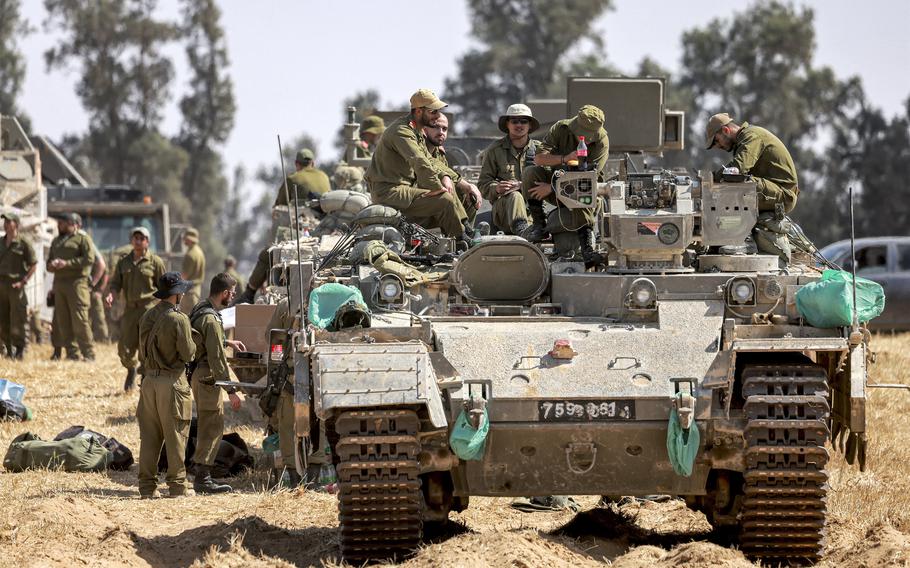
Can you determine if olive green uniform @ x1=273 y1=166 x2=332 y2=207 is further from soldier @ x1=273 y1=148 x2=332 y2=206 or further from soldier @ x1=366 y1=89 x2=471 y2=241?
soldier @ x1=366 y1=89 x2=471 y2=241

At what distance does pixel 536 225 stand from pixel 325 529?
3243mm

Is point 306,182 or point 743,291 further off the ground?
point 306,182

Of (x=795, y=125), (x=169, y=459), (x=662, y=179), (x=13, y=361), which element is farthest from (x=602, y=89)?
(x=795, y=125)

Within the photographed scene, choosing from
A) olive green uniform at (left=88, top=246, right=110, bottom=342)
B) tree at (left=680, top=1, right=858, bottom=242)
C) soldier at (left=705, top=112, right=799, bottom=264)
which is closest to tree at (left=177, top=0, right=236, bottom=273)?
tree at (left=680, top=1, right=858, bottom=242)

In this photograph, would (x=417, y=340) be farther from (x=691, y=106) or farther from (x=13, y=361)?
(x=691, y=106)

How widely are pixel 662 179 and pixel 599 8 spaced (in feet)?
167

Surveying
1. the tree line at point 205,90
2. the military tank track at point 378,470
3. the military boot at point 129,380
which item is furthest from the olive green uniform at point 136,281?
the tree line at point 205,90

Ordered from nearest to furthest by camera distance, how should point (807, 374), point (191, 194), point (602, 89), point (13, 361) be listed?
point (807, 374)
point (602, 89)
point (13, 361)
point (191, 194)

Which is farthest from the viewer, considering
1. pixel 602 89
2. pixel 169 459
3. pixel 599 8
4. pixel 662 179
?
pixel 599 8

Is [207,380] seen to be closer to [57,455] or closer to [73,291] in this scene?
[57,455]

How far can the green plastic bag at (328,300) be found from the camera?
10.5 metres

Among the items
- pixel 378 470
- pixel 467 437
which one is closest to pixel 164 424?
pixel 378 470

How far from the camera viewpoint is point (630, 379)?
10000 mm

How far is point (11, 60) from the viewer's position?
2137 inches
